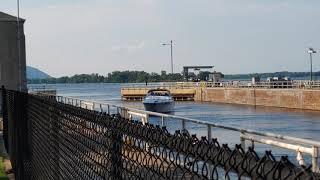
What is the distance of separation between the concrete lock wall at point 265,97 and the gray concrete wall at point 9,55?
42.1 metres

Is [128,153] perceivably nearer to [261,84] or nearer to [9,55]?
[9,55]

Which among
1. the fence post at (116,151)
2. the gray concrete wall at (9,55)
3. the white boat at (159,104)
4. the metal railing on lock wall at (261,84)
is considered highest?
the gray concrete wall at (9,55)

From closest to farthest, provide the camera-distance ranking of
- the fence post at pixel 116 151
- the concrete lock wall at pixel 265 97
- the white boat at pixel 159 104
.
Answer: the fence post at pixel 116 151 → the white boat at pixel 159 104 → the concrete lock wall at pixel 265 97

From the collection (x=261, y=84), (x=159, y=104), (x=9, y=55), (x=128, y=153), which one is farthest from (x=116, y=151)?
(x=261, y=84)

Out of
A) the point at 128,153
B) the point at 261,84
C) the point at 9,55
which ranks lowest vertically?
the point at 261,84

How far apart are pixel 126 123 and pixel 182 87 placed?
115 m

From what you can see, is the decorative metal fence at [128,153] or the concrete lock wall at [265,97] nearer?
the decorative metal fence at [128,153]

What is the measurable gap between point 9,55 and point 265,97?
54587 millimetres

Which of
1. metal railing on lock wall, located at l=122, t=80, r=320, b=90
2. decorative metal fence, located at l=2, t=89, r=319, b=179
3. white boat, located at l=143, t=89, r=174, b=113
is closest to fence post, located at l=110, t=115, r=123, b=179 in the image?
decorative metal fence, located at l=2, t=89, r=319, b=179

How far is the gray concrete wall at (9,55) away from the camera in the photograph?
37938 millimetres

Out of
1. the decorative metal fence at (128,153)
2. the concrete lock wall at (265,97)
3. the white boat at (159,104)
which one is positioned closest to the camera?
the decorative metal fence at (128,153)

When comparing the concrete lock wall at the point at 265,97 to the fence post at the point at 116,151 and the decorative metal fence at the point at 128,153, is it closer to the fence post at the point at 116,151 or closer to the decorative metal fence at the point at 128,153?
the decorative metal fence at the point at 128,153

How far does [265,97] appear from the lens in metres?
87.3

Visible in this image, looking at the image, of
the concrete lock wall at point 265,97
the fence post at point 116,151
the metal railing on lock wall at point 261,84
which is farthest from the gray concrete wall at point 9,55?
the metal railing on lock wall at point 261,84
